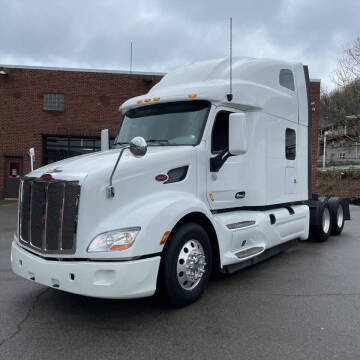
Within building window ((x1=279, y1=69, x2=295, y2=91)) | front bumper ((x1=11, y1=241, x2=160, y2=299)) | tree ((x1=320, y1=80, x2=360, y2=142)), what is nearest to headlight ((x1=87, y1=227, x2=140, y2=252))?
front bumper ((x1=11, y1=241, x2=160, y2=299))

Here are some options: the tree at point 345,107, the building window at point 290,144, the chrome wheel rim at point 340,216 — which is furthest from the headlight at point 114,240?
the tree at point 345,107

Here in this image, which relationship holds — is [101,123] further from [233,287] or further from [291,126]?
[233,287]

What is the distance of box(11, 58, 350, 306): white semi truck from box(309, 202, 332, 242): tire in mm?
1201

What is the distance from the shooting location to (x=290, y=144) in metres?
6.34

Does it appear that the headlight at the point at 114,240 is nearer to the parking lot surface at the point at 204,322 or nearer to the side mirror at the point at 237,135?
the parking lot surface at the point at 204,322

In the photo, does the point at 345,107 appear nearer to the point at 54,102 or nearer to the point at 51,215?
the point at 54,102

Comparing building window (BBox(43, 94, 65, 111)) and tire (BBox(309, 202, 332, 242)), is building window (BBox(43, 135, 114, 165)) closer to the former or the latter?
building window (BBox(43, 94, 65, 111))

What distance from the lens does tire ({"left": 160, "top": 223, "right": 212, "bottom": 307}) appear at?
3840 mm

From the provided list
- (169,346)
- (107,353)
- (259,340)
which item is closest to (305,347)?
(259,340)

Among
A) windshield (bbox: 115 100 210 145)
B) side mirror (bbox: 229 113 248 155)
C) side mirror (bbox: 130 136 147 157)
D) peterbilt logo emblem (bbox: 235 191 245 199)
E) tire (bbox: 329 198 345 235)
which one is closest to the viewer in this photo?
side mirror (bbox: 130 136 147 157)

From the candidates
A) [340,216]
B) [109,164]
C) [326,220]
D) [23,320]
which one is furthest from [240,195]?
[340,216]

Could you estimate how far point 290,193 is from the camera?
20.8 ft

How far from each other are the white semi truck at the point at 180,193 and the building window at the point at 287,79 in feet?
0.06

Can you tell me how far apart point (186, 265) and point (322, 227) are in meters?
4.88
